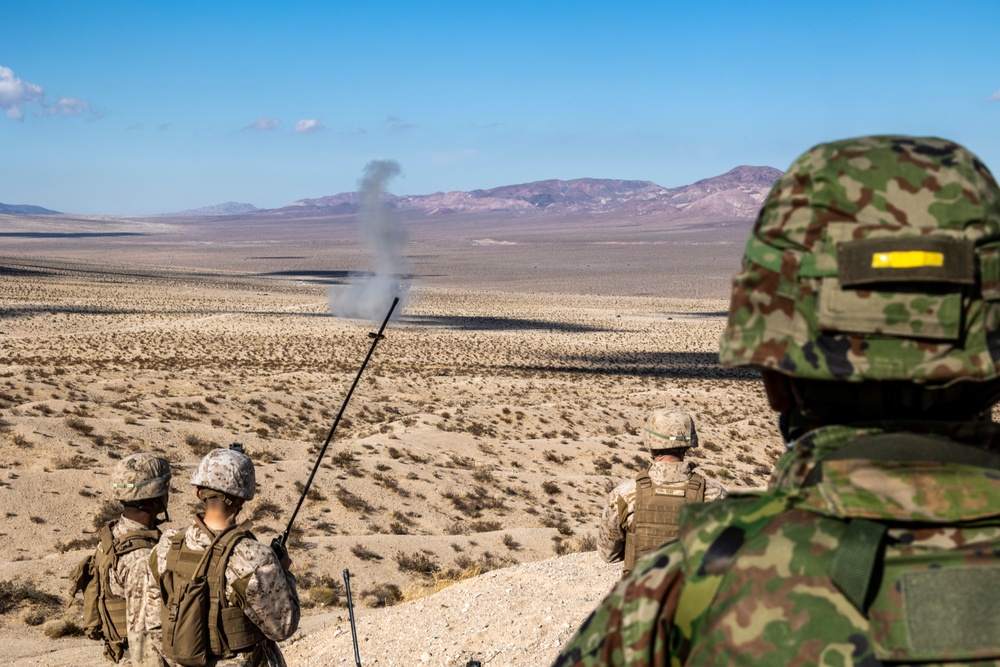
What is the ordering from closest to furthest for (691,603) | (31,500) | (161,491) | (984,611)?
(984,611)
(691,603)
(161,491)
(31,500)

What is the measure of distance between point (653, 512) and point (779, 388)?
11.1ft

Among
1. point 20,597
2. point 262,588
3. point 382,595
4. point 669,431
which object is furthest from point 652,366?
point 262,588

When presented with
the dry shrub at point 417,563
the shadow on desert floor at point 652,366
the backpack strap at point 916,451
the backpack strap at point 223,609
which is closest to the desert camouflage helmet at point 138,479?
the backpack strap at point 223,609

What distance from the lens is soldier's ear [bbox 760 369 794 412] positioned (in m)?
1.61

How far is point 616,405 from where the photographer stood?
94.4 ft

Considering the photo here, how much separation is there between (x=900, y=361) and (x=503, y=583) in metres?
8.71

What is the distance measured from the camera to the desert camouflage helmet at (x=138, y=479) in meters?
4.84

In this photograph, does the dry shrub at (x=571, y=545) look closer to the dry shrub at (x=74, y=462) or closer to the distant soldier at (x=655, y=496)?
the dry shrub at (x=74, y=462)

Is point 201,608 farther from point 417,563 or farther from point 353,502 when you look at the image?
point 353,502

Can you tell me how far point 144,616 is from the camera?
4141 mm

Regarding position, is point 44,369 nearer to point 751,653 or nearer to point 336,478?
point 336,478

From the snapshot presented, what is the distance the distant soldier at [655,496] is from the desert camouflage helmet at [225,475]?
1.75 m

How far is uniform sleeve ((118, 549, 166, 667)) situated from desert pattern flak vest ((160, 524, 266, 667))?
10 centimetres

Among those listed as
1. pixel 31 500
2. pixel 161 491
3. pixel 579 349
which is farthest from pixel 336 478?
pixel 579 349
